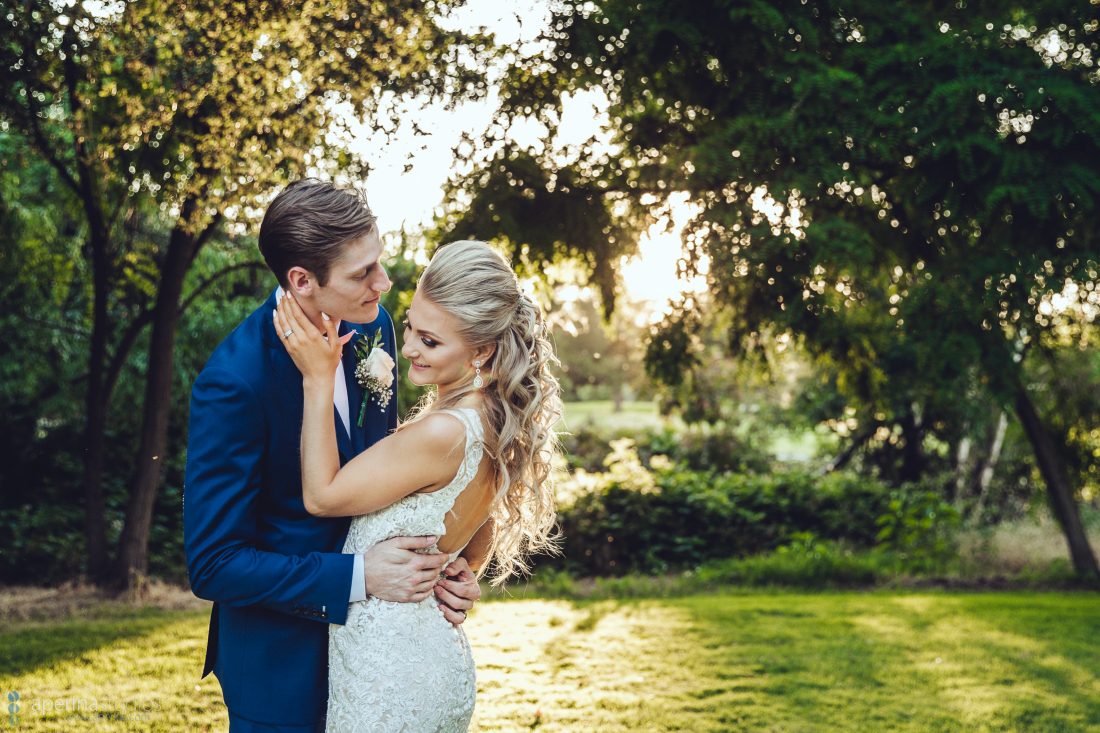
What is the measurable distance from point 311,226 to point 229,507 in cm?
76

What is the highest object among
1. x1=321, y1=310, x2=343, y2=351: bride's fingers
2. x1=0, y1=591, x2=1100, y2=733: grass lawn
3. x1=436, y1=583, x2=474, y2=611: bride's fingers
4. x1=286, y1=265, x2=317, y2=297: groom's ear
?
x1=286, y1=265, x2=317, y2=297: groom's ear

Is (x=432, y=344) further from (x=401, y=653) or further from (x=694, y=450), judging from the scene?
(x=694, y=450)

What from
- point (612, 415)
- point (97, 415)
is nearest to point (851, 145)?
point (97, 415)

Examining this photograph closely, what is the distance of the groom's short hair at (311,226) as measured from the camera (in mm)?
2471

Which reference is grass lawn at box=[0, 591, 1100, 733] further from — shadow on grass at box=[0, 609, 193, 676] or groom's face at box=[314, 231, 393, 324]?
groom's face at box=[314, 231, 393, 324]

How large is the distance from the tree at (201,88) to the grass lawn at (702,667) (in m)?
3.31

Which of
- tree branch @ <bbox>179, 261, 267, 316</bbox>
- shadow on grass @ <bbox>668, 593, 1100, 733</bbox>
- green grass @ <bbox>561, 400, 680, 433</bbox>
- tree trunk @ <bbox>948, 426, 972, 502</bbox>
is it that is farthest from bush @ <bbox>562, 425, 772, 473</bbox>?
tree branch @ <bbox>179, 261, 267, 316</bbox>

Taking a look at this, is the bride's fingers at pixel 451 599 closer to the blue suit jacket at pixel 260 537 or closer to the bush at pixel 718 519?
the blue suit jacket at pixel 260 537

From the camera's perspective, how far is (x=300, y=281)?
2521mm

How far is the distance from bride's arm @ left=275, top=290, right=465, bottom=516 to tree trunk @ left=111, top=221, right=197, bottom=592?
737 centimetres

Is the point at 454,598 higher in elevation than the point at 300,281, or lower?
Result: lower

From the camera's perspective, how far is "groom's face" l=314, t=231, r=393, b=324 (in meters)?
2.52

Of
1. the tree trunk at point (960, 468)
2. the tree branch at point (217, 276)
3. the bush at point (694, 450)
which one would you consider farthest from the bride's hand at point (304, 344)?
the tree trunk at point (960, 468)

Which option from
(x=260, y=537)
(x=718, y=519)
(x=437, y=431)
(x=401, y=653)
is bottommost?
(x=718, y=519)
